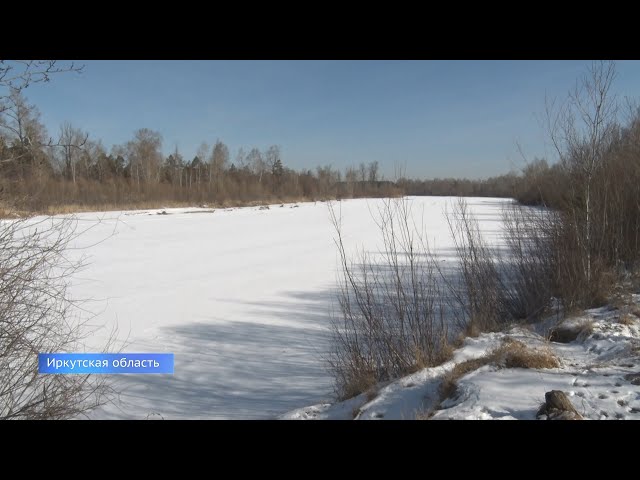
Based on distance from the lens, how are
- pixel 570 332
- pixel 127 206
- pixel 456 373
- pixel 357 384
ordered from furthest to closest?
pixel 127 206
pixel 570 332
pixel 357 384
pixel 456 373

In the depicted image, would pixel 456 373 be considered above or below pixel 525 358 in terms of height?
below

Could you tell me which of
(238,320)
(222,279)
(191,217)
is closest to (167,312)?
(238,320)

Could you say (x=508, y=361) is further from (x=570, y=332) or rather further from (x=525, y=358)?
(x=570, y=332)

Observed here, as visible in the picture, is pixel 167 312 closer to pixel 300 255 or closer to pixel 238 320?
pixel 238 320

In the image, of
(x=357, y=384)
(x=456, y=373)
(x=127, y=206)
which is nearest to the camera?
(x=456, y=373)

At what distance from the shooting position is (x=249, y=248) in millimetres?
17281

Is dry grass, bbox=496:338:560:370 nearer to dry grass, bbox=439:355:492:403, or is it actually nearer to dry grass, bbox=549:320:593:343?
dry grass, bbox=439:355:492:403
